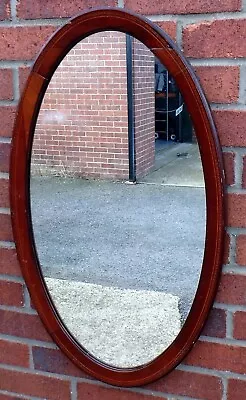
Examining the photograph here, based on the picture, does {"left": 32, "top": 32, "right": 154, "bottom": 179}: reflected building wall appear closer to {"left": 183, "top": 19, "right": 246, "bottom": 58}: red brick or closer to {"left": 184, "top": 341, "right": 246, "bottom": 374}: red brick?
{"left": 183, "top": 19, "right": 246, "bottom": 58}: red brick

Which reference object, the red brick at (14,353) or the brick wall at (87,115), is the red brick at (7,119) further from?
the red brick at (14,353)

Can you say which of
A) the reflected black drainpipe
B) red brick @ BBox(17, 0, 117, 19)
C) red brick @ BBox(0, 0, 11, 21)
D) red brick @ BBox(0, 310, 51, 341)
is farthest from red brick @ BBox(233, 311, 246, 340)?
red brick @ BBox(0, 0, 11, 21)

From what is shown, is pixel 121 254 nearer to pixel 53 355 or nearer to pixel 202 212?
pixel 202 212

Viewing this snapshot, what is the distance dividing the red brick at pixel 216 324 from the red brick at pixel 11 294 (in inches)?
17.3

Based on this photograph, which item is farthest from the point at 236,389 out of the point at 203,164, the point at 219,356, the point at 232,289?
the point at 203,164

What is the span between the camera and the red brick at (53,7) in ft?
3.28

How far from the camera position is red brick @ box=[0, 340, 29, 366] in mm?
1246

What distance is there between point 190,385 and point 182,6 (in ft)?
2.49

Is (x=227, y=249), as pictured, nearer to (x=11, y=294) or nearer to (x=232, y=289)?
(x=232, y=289)

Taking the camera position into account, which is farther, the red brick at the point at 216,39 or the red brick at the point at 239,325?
the red brick at the point at 239,325

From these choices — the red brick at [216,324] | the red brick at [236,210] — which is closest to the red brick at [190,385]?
the red brick at [216,324]

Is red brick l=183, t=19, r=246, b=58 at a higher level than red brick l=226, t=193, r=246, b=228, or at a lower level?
higher

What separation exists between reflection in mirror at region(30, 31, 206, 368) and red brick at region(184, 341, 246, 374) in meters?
0.07

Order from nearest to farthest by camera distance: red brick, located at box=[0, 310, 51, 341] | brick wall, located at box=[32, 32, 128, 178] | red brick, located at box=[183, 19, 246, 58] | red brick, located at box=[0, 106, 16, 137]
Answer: red brick, located at box=[183, 19, 246, 58] → brick wall, located at box=[32, 32, 128, 178] → red brick, located at box=[0, 106, 16, 137] → red brick, located at box=[0, 310, 51, 341]
